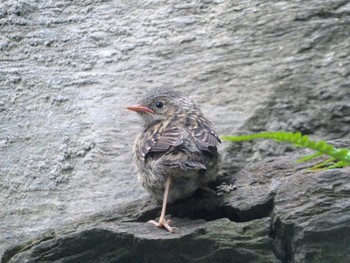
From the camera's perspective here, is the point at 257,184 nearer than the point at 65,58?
Yes

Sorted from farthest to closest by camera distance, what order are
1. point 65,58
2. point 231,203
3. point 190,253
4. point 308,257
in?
point 65,58 → point 231,203 → point 190,253 → point 308,257

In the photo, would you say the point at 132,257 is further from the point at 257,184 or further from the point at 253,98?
the point at 253,98

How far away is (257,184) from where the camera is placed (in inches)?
269

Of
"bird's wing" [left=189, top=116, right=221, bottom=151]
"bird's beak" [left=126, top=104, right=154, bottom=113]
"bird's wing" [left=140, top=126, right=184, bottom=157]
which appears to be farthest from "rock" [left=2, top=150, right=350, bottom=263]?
"bird's beak" [left=126, top=104, right=154, bottom=113]

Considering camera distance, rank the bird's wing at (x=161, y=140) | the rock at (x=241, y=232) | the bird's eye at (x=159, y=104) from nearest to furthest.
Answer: the rock at (x=241, y=232) < the bird's wing at (x=161, y=140) < the bird's eye at (x=159, y=104)

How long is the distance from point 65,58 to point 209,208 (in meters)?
2.95

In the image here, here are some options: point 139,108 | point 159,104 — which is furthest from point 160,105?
point 139,108

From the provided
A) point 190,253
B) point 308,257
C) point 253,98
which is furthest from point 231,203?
point 253,98

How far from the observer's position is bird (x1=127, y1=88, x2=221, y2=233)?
6582mm

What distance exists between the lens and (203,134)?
702 centimetres

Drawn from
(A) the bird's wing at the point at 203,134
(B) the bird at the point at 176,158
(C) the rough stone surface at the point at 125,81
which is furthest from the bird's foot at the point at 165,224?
(C) the rough stone surface at the point at 125,81

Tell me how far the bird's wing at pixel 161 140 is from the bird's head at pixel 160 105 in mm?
701

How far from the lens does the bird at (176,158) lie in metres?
6.58

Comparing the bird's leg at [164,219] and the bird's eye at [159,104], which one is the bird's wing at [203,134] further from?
the bird's eye at [159,104]
